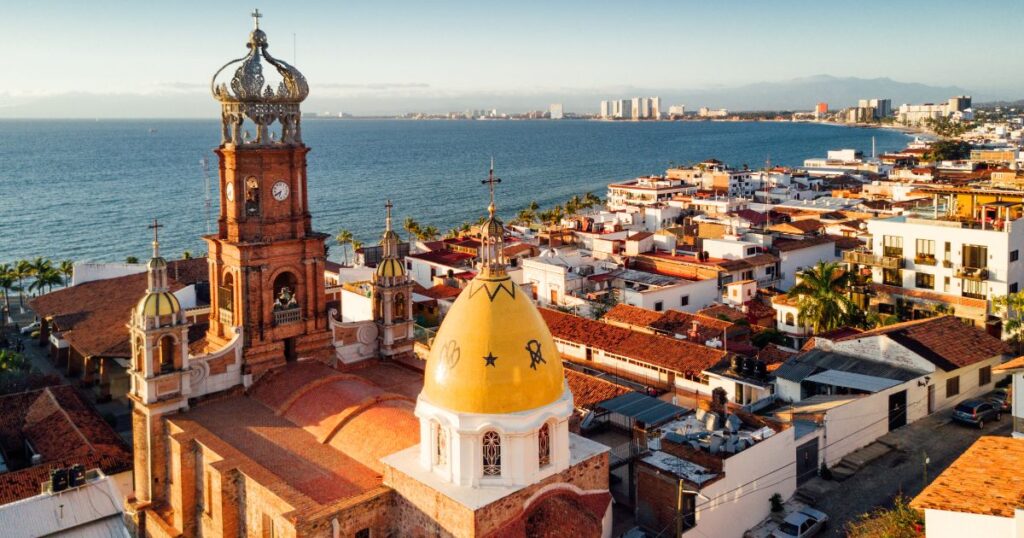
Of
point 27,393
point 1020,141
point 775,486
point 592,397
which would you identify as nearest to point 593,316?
point 592,397

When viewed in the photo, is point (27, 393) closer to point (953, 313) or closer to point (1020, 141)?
point (953, 313)

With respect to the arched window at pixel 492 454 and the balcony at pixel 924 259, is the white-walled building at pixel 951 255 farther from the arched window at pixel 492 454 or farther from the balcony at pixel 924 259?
the arched window at pixel 492 454

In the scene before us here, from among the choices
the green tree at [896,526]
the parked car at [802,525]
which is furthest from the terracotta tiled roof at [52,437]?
the green tree at [896,526]

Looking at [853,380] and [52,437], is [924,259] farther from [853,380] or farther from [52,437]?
[52,437]

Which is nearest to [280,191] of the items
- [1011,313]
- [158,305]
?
[158,305]

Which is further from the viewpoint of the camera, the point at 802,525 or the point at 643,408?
the point at 643,408

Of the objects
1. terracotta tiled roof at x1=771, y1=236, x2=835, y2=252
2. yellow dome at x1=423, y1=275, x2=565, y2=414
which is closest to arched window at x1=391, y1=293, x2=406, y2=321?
yellow dome at x1=423, y1=275, x2=565, y2=414

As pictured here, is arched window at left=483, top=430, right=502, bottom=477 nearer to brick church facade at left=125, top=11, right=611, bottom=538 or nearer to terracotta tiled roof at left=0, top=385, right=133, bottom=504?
brick church facade at left=125, top=11, right=611, bottom=538
